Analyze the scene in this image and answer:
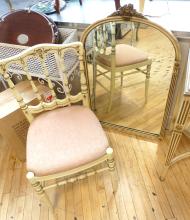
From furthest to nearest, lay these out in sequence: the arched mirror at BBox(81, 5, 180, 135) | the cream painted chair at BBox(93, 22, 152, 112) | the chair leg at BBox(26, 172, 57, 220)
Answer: the cream painted chair at BBox(93, 22, 152, 112)
the arched mirror at BBox(81, 5, 180, 135)
the chair leg at BBox(26, 172, 57, 220)

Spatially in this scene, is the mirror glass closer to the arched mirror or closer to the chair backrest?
the arched mirror

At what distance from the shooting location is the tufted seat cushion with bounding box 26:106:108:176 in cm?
99

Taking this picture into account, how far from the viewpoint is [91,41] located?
1.28 m

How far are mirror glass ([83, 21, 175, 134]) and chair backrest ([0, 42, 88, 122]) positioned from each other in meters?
0.17

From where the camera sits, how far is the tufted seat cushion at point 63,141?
99 cm

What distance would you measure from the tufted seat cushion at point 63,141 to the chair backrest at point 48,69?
0.19ft

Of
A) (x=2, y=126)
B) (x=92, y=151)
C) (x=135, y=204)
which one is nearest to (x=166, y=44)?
(x=92, y=151)

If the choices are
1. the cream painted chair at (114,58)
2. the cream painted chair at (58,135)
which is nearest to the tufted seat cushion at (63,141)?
the cream painted chair at (58,135)

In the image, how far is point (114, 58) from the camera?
4.26 feet

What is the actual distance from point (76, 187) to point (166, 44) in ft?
3.32

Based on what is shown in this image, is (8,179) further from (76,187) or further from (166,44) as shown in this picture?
(166,44)

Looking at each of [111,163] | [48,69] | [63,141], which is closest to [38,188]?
[63,141]

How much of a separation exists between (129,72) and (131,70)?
0.02 metres

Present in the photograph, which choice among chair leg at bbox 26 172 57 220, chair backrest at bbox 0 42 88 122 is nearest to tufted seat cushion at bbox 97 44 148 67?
chair backrest at bbox 0 42 88 122
